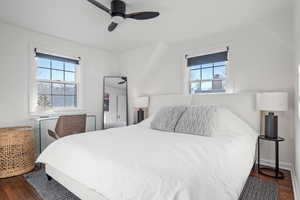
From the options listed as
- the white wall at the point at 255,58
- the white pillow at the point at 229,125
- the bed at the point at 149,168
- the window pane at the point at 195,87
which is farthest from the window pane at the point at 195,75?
the bed at the point at 149,168

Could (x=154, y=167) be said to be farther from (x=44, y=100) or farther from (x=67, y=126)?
(x=44, y=100)

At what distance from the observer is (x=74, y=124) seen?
3.04 meters

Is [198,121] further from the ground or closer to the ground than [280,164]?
further from the ground

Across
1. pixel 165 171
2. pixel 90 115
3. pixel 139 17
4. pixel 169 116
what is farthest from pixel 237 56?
pixel 90 115

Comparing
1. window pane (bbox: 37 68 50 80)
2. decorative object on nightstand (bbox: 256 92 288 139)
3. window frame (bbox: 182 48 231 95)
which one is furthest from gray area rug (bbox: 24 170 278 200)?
window pane (bbox: 37 68 50 80)

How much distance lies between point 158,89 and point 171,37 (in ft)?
3.88

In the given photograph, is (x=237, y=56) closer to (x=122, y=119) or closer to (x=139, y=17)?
(x=139, y=17)

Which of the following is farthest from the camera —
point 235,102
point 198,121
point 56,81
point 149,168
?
point 56,81

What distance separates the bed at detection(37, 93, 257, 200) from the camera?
104 centimetres

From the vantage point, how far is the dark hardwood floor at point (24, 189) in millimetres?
1873

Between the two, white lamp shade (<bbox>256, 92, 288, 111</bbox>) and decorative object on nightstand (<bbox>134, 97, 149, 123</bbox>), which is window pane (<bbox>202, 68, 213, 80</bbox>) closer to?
white lamp shade (<bbox>256, 92, 288, 111</bbox>)

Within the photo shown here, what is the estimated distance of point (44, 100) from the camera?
340cm

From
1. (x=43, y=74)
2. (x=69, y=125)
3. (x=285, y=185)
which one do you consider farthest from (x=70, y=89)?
(x=285, y=185)

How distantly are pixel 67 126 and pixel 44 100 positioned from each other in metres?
0.95
